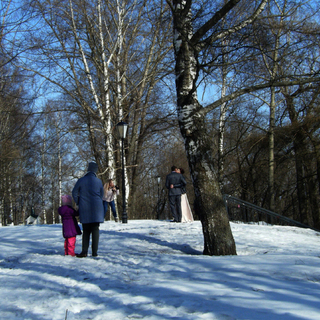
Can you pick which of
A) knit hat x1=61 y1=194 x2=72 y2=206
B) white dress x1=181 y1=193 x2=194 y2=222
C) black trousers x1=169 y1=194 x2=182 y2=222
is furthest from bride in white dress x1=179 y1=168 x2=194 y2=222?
knit hat x1=61 y1=194 x2=72 y2=206

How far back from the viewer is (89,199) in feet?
19.5

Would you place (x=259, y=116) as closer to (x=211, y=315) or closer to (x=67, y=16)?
(x=67, y=16)

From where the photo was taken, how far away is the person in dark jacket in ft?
19.2

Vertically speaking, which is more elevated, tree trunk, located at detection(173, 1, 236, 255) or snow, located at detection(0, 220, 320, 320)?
tree trunk, located at detection(173, 1, 236, 255)

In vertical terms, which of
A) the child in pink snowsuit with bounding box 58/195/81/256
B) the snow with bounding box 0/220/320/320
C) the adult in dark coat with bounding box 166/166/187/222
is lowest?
the snow with bounding box 0/220/320/320

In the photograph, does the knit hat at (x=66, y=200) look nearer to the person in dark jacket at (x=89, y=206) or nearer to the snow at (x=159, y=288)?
the person in dark jacket at (x=89, y=206)

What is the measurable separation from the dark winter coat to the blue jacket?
1.16 ft

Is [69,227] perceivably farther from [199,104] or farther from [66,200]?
[199,104]

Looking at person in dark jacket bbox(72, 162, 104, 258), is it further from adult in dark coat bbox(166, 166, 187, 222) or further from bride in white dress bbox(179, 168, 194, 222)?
bride in white dress bbox(179, 168, 194, 222)

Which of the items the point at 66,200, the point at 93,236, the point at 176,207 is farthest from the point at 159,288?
the point at 176,207

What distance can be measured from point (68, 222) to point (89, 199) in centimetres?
65

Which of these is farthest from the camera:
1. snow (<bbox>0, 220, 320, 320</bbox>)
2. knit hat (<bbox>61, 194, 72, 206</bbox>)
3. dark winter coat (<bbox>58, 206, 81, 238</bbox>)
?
knit hat (<bbox>61, 194, 72, 206</bbox>)

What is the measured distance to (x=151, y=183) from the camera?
45.7 metres

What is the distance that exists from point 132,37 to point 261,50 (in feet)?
38.5
